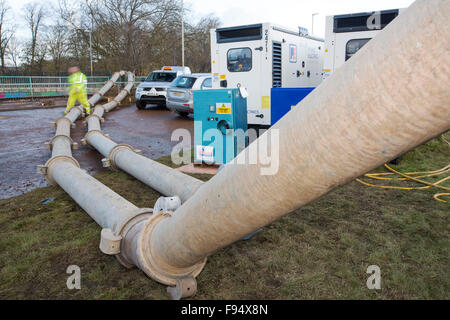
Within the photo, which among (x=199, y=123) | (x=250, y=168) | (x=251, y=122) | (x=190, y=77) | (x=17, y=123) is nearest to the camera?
(x=250, y=168)

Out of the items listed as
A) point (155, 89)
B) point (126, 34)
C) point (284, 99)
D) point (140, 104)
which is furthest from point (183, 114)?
point (126, 34)

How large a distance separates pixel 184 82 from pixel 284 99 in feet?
27.7

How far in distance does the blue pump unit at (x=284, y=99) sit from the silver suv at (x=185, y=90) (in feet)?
24.3

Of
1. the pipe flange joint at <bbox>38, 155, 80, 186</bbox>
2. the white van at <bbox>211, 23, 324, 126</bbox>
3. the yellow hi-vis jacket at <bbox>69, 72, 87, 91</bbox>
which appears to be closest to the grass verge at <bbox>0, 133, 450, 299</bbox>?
the pipe flange joint at <bbox>38, 155, 80, 186</bbox>

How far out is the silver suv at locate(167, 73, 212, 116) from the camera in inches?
539

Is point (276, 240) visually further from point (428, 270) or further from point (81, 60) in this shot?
point (81, 60)

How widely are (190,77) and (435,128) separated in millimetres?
13485

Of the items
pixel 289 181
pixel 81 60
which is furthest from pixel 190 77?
pixel 81 60

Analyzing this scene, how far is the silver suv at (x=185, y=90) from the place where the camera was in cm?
1370

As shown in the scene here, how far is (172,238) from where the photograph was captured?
2.39 metres

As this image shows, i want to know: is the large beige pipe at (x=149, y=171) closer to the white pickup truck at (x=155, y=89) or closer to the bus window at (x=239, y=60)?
the bus window at (x=239, y=60)

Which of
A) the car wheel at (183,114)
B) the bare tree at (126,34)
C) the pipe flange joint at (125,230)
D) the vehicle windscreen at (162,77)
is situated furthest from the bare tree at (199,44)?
the pipe flange joint at (125,230)

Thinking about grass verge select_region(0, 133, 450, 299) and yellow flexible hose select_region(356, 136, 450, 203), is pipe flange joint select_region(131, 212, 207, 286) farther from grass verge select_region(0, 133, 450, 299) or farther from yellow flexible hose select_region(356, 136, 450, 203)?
yellow flexible hose select_region(356, 136, 450, 203)

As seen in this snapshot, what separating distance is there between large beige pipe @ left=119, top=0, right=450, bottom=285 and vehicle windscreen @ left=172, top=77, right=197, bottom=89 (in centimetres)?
1243
